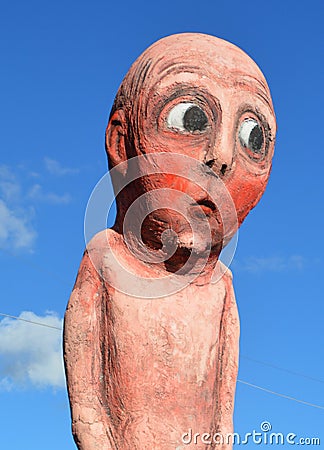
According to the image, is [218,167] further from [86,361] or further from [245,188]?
[86,361]

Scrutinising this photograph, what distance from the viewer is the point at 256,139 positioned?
543cm

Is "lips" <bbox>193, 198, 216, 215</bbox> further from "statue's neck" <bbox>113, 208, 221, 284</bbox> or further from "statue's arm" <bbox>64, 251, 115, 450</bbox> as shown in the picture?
"statue's arm" <bbox>64, 251, 115, 450</bbox>

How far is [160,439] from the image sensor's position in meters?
5.06

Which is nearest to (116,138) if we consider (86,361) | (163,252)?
(163,252)

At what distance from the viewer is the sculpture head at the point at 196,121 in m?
5.23

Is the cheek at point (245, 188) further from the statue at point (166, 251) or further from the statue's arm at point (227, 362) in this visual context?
the statue's arm at point (227, 362)

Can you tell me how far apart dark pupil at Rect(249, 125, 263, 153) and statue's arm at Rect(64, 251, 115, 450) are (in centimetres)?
128

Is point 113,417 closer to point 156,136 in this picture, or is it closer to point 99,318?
point 99,318

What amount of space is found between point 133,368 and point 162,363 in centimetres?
18

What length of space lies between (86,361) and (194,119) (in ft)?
5.38

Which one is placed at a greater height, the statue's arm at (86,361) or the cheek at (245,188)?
the cheek at (245,188)

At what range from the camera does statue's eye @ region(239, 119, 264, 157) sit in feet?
17.6

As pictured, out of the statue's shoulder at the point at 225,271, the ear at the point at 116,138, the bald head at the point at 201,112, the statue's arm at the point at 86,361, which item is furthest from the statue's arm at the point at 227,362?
the ear at the point at 116,138

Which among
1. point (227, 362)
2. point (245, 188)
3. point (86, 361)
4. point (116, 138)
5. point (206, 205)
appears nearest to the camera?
point (86, 361)
